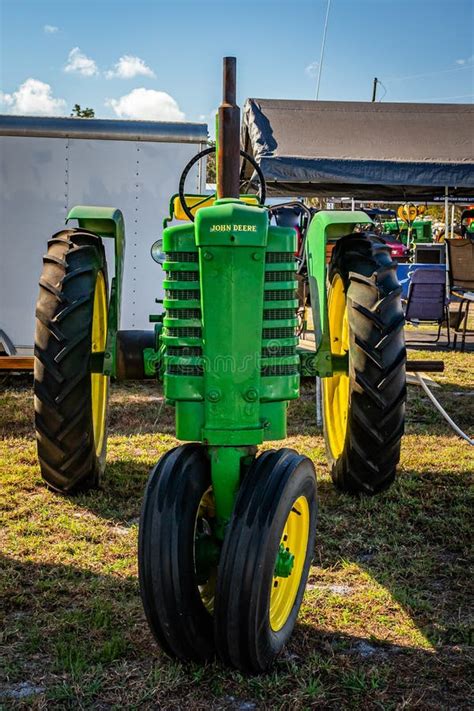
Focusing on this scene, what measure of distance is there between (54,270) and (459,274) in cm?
784

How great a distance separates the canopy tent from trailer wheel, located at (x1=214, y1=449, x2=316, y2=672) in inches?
320

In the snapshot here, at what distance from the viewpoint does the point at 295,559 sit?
2787 mm

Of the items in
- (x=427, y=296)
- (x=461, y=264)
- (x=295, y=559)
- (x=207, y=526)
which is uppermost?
(x=461, y=264)

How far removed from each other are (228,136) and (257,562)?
1.48 metres

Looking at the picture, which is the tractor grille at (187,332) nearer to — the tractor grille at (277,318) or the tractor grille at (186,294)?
the tractor grille at (186,294)

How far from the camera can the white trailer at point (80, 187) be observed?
7.12 metres

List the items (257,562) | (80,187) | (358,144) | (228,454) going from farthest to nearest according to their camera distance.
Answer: (358,144) → (80,187) → (228,454) → (257,562)

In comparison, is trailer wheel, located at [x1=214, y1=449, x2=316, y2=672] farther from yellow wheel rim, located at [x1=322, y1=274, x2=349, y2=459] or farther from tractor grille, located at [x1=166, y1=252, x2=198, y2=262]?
yellow wheel rim, located at [x1=322, y1=274, x2=349, y2=459]

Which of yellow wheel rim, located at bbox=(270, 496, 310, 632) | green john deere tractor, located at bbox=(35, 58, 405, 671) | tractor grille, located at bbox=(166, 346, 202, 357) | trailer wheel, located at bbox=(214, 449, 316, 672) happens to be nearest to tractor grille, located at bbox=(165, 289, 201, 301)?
green john deere tractor, located at bbox=(35, 58, 405, 671)

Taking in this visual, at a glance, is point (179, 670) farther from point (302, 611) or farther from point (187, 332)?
point (187, 332)

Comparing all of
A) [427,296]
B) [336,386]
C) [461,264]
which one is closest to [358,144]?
[461,264]

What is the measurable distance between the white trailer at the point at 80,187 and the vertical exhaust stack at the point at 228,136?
164 inches

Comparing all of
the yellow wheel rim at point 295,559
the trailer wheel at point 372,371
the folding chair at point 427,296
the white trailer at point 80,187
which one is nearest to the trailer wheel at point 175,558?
the yellow wheel rim at point 295,559

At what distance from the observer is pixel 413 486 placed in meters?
4.37
